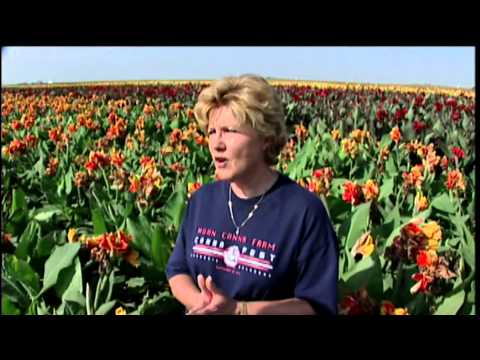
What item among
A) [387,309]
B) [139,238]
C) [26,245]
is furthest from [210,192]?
[26,245]

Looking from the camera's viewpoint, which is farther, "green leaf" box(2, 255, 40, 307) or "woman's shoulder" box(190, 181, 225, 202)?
"green leaf" box(2, 255, 40, 307)

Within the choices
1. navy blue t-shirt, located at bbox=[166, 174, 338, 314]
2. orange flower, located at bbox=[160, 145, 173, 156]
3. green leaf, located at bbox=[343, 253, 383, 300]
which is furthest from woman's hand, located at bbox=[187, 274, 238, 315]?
orange flower, located at bbox=[160, 145, 173, 156]

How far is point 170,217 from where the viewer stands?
3016mm

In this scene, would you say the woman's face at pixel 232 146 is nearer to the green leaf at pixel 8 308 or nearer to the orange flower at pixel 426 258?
the orange flower at pixel 426 258

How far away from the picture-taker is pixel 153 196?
10.5 feet

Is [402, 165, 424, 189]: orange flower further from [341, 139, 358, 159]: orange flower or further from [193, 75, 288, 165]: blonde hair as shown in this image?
[193, 75, 288, 165]: blonde hair

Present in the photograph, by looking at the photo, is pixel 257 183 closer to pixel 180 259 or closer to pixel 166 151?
pixel 180 259

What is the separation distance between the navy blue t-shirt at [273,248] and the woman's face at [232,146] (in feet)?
0.31

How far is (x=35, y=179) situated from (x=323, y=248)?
2940 millimetres

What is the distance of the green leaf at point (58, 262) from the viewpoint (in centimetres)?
232

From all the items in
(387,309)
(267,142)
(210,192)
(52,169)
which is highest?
(52,169)

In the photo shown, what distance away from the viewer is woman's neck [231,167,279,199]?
180 centimetres

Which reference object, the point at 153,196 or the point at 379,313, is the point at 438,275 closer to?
the point at 379,313

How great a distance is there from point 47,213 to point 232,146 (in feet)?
5.84
